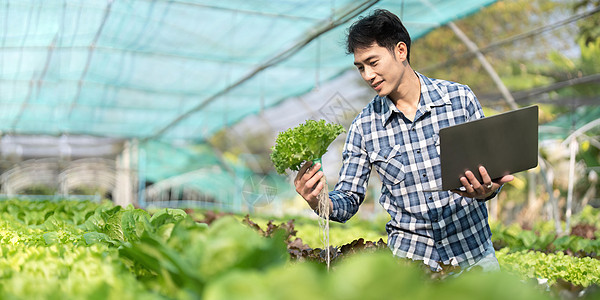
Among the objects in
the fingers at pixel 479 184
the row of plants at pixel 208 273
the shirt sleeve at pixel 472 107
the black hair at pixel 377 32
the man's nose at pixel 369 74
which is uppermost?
the black hair at pixel 377 32

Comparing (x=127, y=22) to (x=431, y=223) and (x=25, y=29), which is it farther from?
(x=431, y=223)

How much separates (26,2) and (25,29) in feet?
4.44

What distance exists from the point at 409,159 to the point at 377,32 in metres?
0.62

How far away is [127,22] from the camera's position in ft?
27.3

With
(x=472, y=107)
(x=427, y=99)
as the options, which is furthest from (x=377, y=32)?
(x=472, y=107)

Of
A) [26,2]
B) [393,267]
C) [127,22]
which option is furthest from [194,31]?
[393,267]

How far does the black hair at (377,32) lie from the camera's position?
2.55 metres

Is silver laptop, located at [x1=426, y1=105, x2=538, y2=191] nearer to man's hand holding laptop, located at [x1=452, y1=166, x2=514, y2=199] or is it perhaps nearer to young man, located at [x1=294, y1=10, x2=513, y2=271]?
man's hand holding laptop, located at [x1=452, y1=166, x2=514, y2=199]

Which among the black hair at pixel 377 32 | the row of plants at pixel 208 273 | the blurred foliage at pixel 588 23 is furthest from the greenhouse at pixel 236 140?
the black hair at pixel 377 32

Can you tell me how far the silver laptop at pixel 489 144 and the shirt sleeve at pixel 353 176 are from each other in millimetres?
550

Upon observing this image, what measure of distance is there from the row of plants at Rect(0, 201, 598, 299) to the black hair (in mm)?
1174

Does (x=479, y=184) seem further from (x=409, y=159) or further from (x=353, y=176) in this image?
(x=353, y=176)

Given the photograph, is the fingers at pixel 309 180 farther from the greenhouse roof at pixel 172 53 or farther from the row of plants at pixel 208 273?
the greenhouse roof at pixel 172 53

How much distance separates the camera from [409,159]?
8.80 feet
